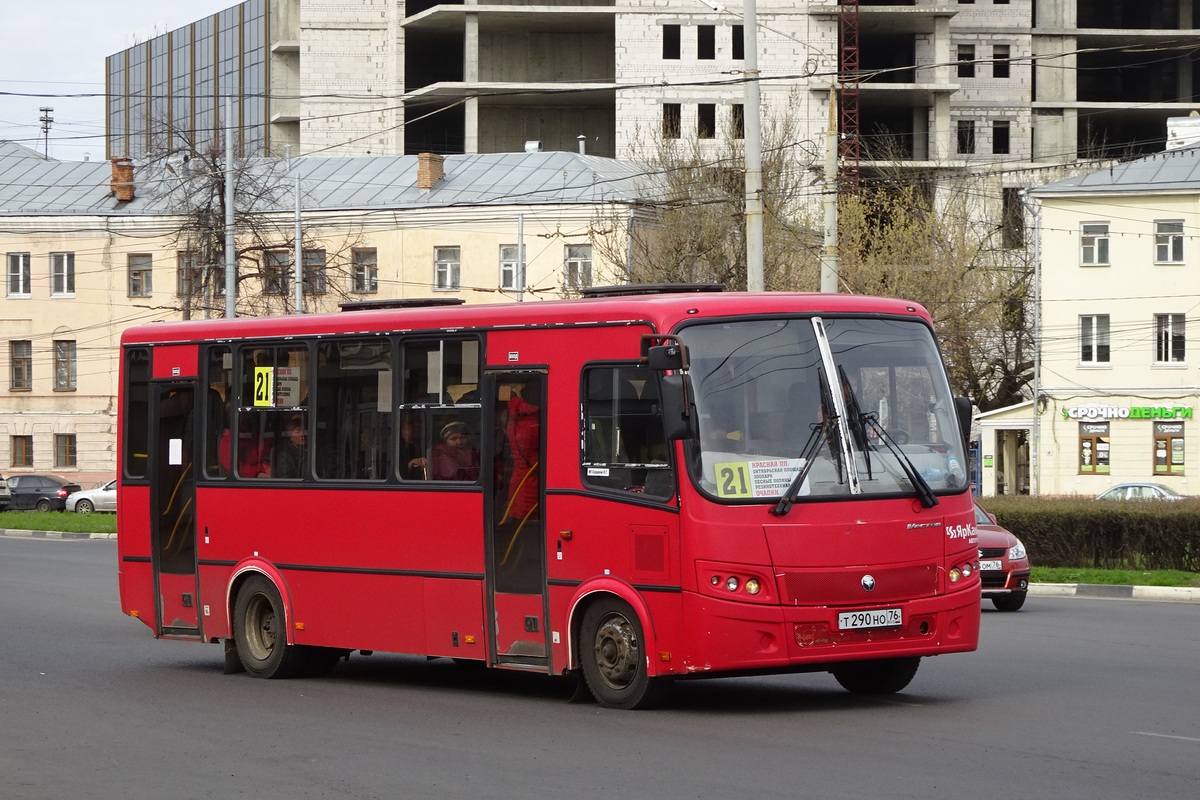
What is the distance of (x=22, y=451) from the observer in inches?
2611

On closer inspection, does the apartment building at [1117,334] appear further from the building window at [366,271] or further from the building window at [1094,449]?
the building window at [366,271]

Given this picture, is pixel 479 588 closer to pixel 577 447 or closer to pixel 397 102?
pixel 577 447

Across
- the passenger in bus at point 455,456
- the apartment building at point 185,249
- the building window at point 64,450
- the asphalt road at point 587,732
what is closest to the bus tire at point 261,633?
the asphalt road at point 587,732

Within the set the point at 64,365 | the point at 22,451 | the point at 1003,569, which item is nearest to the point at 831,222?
the point at 1003,569

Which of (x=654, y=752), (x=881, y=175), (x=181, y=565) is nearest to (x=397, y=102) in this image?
(x=881, y=175)

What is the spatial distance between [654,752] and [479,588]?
10.1 feet

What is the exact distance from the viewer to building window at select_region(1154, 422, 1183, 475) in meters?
58.4

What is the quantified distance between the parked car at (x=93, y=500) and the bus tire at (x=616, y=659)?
4878 cm

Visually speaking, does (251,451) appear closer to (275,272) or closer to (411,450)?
(411,450)

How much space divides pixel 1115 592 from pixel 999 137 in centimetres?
7619

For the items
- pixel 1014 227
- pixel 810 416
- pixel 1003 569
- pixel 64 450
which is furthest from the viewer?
pixel 1014 227

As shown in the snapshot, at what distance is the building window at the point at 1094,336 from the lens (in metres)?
59.2

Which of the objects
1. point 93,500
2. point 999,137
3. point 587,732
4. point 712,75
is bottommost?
point 93,500

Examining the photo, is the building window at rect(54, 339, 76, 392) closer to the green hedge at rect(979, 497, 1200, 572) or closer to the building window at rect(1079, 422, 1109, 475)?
the building window at rect(1079, 422, 1109, 475)
